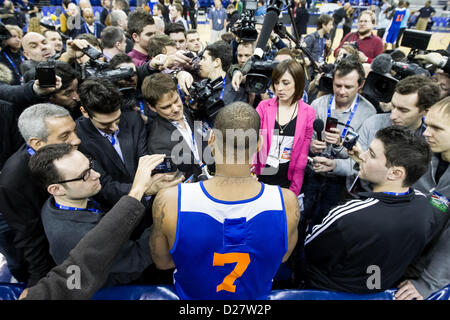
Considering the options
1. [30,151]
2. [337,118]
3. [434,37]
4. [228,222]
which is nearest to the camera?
[228,222]

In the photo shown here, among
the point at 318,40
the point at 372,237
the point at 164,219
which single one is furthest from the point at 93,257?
the point at 318,40

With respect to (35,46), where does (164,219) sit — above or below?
below

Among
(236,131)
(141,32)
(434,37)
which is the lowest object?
(434,37)

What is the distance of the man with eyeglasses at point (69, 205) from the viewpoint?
1.39 metres

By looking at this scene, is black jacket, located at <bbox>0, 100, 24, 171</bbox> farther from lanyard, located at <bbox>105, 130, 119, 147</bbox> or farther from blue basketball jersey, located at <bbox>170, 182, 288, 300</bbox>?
blue basketball jersey, located at <bbox>170, 182, 288, 300</bbox>

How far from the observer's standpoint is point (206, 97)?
2.12 m

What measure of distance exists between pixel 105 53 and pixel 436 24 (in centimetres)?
2129

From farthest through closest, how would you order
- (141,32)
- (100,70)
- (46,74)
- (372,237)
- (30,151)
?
(141,32) → (100,70) → (46,74) → (30,151) → (372,237)

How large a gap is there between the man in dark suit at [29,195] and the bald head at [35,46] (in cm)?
216

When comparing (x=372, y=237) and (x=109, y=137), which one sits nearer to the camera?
(x=372, y=237)

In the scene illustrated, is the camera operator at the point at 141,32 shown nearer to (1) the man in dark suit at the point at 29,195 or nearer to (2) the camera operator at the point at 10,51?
(2) the camera operator at the point at 10,51

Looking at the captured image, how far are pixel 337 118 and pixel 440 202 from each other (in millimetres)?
1233

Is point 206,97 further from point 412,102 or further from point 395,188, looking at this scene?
point 412,102

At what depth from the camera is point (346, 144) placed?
196 cm
